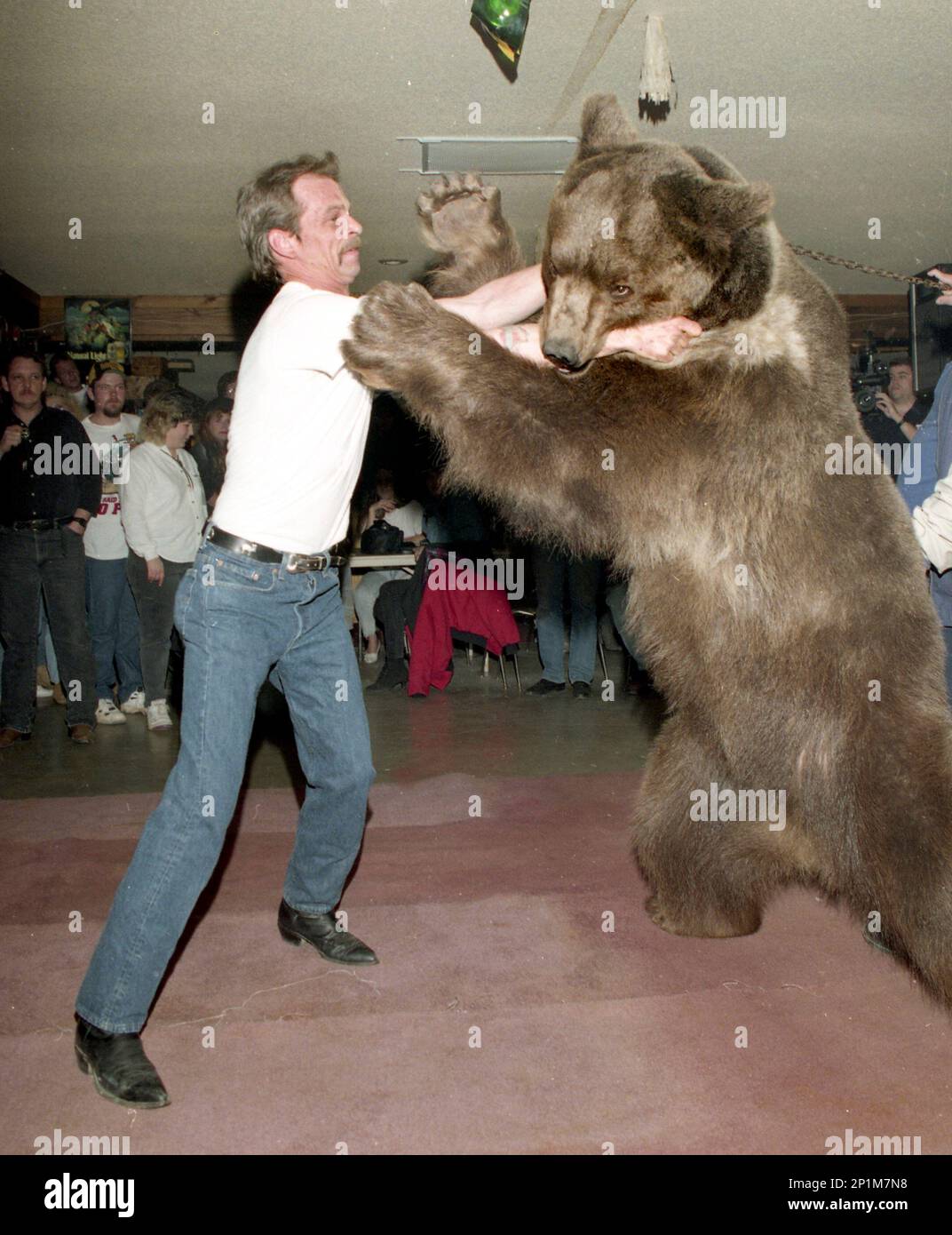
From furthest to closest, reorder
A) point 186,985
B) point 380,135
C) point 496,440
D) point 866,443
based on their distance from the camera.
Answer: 1. point 380,135
2. point 186,985
3. point 866,443
4. point 496,440

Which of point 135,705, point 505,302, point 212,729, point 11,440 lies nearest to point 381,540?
point 135,705

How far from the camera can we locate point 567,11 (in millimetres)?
5605

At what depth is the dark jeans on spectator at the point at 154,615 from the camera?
24.2 feet

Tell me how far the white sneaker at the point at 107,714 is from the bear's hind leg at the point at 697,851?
16.9 ft

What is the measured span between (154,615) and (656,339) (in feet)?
18.2

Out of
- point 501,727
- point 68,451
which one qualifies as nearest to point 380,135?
point 68,451

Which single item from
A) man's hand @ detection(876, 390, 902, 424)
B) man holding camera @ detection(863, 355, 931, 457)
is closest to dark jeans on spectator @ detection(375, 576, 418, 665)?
man's hand @ detection(876, 390, 902, 424)

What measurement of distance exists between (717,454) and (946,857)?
125cm

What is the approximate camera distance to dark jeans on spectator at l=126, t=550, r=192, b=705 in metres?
7.39

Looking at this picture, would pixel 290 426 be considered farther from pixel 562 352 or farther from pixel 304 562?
pixel 562 352

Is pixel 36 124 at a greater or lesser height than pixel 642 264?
greater

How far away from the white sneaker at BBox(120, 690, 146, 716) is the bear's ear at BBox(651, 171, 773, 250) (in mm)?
6351

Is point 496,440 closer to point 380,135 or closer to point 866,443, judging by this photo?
point 866,443

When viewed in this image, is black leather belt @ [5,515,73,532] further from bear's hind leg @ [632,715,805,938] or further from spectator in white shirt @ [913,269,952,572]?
spectator in white shirt @ [913,269,952,572]
